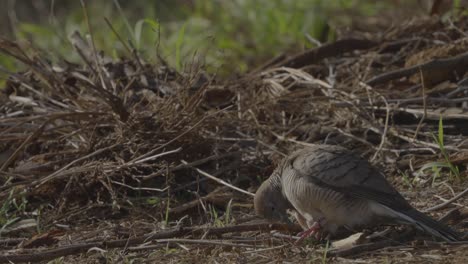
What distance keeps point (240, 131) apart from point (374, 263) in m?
2.17

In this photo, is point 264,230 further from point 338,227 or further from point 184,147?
point 184,147

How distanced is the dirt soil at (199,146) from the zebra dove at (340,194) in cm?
→ 10

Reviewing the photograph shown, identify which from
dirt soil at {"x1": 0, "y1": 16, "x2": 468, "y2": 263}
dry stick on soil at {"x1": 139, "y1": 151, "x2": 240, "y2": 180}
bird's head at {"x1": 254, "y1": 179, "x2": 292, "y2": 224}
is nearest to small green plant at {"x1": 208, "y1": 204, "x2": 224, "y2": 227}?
dirt soil at {"x1": 0, "y1": 16, "x2": 468, "y2": 263}

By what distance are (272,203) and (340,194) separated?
0.46 m

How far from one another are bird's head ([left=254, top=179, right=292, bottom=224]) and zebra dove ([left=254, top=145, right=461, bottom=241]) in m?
0.14

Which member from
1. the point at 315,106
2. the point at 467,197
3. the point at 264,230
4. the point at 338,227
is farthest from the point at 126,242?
the point at 315,106

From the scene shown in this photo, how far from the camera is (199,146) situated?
5191 millimetres

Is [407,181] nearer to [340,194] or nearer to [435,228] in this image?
[340,194]

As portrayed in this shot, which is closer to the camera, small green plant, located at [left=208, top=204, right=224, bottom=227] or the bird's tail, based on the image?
the bird's tail

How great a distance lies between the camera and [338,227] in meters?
3.99

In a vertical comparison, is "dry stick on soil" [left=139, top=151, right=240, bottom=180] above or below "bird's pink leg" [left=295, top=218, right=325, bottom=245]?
below

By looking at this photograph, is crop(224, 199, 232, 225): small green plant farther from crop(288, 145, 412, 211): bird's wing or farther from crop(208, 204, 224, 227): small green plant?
crop(288, 145, 412, 211): bird's wing

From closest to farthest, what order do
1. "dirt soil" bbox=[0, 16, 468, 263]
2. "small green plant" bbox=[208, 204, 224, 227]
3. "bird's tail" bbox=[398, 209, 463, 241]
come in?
1. "bird's tail" bbox=[398, 209, 463, 241]
2. "dirt soil" bbox=[0, 16, 468, 263]
3. "small green plant" bbox=[208, 204, 224, 227]

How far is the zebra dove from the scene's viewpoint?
3693 millimetres
